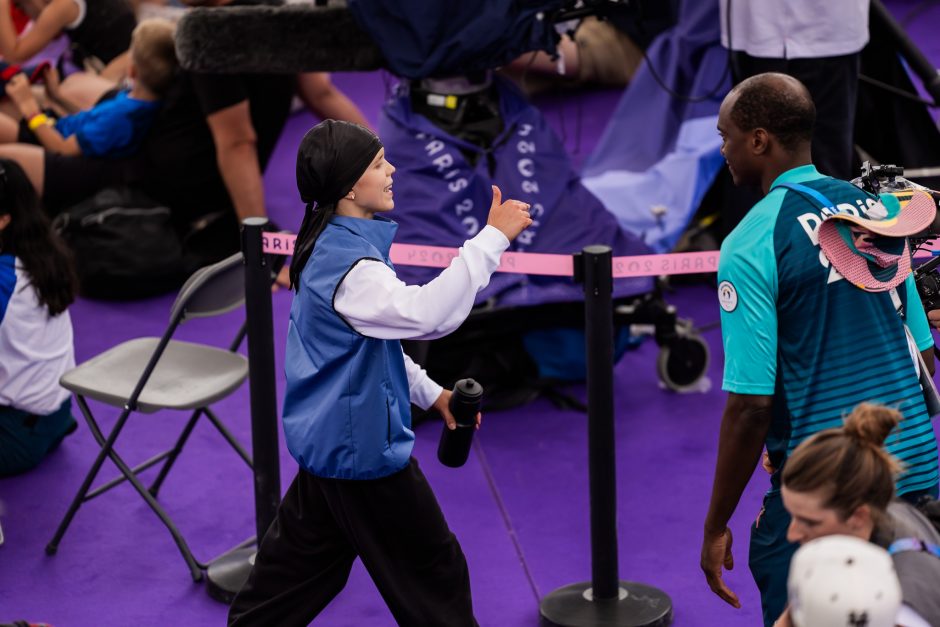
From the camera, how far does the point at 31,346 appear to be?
479cm

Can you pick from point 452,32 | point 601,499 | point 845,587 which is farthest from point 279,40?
point 845,587

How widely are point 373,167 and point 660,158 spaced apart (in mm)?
3758

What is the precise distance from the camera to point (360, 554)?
10.8ft

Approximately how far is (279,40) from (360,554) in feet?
9.31

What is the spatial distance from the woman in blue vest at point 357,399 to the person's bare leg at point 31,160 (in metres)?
3.89

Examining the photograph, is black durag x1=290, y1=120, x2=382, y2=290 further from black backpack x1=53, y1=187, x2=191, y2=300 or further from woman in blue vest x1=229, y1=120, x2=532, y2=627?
black backpack x1=53, y1=187, x2=191, y2=300

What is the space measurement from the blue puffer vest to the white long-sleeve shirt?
37mm

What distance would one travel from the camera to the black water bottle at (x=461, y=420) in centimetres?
331

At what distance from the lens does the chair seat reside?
4434mm

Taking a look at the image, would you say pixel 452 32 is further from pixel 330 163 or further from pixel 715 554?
pixel 715 554

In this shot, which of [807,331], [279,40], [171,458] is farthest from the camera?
[279,40]

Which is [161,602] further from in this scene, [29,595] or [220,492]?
[220,492]

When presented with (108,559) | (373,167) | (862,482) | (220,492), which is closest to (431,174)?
(220,492)

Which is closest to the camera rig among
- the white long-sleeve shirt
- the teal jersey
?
the teal jersey
